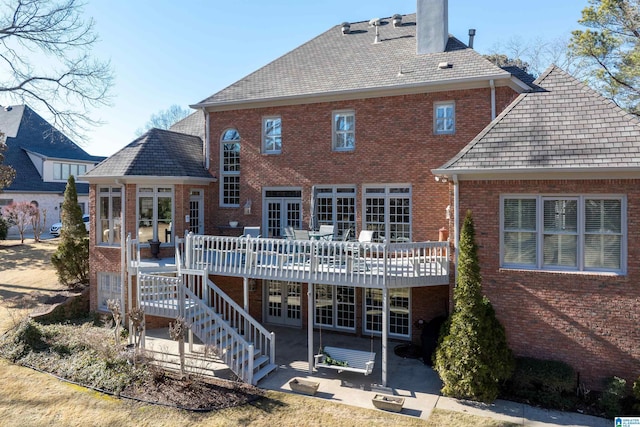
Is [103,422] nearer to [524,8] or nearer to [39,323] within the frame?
[39,323]

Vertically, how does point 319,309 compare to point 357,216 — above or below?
below

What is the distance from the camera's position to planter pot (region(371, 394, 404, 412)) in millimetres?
9398

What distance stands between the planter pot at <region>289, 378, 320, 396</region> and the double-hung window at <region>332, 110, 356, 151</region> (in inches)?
323

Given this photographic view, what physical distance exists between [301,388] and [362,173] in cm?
760

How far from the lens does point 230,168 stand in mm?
17312

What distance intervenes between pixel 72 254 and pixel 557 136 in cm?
1910

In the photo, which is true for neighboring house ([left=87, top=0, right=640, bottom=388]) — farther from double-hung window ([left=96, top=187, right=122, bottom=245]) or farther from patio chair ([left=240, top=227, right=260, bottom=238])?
patio chair ([left=240, top=227, right=260, bottom=238])

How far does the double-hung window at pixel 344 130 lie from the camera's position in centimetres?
1512

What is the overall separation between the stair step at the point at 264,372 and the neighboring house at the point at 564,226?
6.14 meters

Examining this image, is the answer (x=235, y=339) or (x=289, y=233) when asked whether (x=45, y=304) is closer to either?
(x=235, y=339)

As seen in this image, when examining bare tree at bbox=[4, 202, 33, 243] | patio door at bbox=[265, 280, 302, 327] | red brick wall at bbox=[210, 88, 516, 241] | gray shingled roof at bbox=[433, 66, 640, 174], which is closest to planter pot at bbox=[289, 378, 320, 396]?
patio door at bbox=[265, 280, 302, 327]

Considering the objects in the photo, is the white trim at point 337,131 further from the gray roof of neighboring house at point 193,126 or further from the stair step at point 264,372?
the stair step at point 264,372

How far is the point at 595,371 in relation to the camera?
32.2 feet

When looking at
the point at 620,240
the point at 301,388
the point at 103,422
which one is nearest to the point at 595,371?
the point at 620,240
